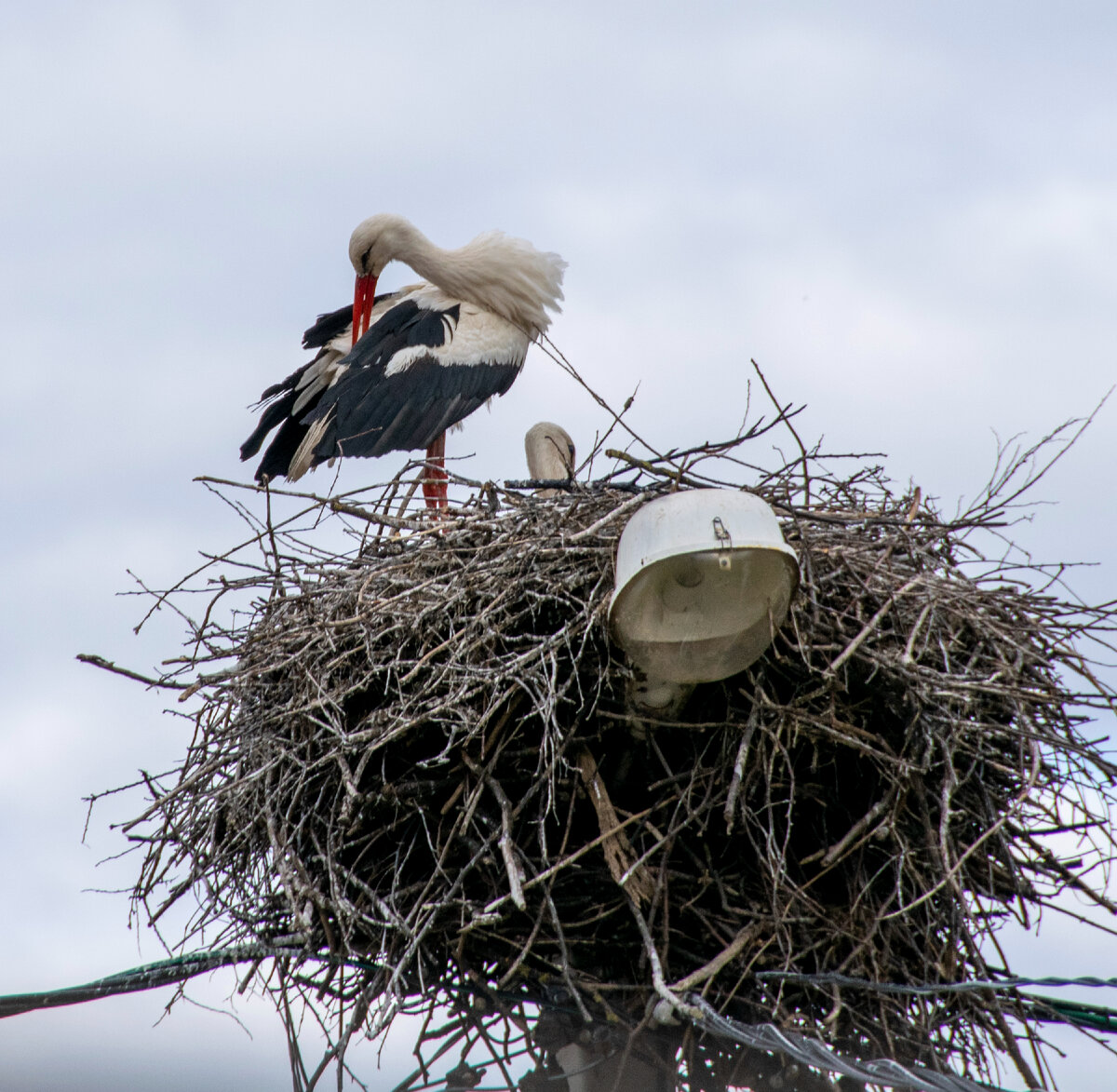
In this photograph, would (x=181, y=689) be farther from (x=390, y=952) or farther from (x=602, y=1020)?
(x=602, y=1020)

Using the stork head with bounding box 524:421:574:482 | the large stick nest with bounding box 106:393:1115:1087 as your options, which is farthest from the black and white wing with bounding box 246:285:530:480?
the large stick nest with bounding box 106:393:1115:1087

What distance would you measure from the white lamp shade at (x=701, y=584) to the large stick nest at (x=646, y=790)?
0.18 meters

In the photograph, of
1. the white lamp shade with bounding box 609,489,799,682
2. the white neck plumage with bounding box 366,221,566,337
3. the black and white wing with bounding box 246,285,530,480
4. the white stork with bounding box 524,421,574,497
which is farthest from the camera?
the white neck plumage with bounding box 366,221,566,337

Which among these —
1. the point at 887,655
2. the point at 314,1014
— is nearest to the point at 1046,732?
the point at 887,655

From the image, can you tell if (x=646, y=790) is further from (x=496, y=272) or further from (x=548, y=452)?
(x=496, y=272)

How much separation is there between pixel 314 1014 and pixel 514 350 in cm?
388

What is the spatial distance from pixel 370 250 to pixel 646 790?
398 centimetres

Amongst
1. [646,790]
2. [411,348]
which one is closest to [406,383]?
[411,348]

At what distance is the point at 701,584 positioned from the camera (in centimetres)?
281

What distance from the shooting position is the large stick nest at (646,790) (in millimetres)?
3197

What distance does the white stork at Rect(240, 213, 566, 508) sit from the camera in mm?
6207

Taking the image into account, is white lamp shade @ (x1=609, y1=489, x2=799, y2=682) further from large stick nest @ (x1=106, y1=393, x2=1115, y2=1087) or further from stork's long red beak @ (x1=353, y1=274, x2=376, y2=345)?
stork's long red beak @ (x1=353, y1=274, x2=376, y2=345)

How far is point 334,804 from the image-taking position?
11.3 ft

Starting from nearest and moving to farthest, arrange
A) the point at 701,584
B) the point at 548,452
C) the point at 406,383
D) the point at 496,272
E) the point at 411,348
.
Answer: the point at 701,584 → the point at 548,452 → the point at 406,383 → the point at 411,348 → the point at 496,272
